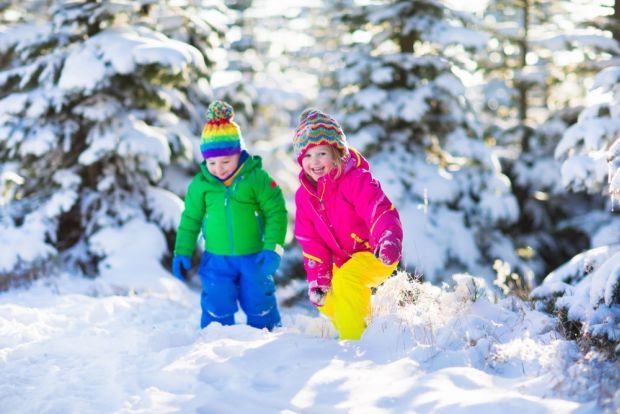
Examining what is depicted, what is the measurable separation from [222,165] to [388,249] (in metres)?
1.93

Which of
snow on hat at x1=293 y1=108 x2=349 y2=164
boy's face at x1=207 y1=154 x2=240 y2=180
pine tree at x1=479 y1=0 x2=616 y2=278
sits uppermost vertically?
snow on hat at x1=293 y1=108 x2=349 y2=164

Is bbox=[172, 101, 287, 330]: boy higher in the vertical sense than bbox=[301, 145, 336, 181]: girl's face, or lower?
lower

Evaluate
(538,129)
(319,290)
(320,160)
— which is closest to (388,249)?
(319,290)

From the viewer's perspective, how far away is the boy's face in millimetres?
5016

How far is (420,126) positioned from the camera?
10438 millimetres

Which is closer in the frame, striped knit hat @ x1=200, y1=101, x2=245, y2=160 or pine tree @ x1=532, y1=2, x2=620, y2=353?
pine tree @ x1=532, y1=2, x2=620, y2=353

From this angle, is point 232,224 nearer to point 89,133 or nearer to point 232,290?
point 232,290

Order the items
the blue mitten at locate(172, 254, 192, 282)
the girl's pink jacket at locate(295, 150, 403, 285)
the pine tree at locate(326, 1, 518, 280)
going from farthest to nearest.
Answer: the pine tree at locate(326, 1, 518, 280) < the blue mitten at locate(172, 254, 192, 282) < the girl's pink jacket at locate(295, 150, 403, 285)

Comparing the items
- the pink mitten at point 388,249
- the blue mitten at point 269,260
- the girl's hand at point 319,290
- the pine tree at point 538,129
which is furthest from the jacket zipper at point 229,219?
the pine tree at point 538,129

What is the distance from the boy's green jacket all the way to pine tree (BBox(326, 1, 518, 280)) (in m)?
4.58

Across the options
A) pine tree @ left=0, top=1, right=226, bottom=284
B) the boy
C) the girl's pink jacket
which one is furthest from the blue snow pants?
pine tree @ left=0, top=1, right=226, bottom=284

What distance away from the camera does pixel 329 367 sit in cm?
342

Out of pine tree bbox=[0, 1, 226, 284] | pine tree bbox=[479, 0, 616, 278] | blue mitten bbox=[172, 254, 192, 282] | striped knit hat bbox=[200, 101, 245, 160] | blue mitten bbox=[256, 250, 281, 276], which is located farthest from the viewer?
pine tree bbox=[479, 0, 616, 278]

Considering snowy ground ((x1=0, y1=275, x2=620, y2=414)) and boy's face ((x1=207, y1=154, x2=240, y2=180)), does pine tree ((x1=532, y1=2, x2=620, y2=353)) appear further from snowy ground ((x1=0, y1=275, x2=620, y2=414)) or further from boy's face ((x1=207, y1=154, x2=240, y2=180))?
boy's face ((x1=207, y1=154, x2=240, y2=180))
